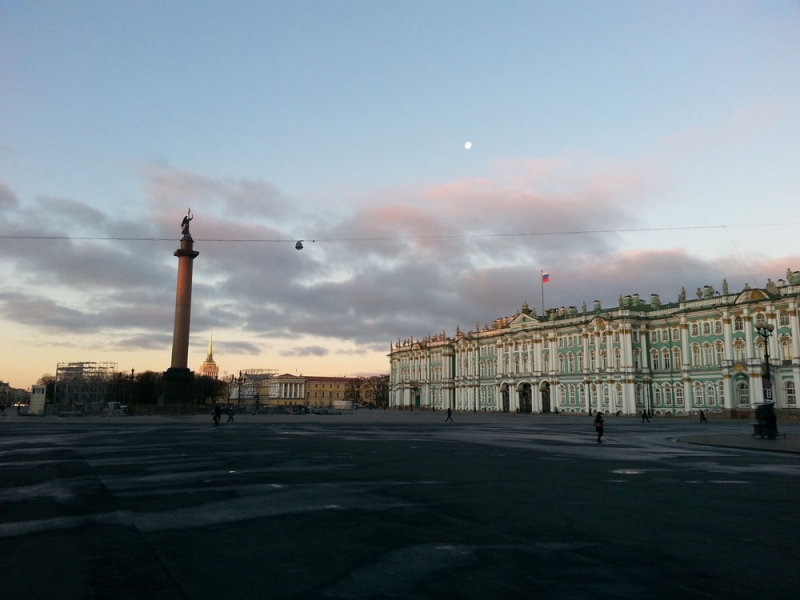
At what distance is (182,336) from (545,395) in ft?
214

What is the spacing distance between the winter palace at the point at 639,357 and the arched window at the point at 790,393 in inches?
4.7

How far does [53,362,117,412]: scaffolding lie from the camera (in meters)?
87.6

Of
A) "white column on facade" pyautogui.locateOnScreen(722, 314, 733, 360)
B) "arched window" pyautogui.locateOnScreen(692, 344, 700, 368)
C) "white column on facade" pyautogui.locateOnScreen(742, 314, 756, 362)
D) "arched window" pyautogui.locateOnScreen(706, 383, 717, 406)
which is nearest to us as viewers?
"white column on facade" pyautogui.locateOnScreen(742, 314, 756, 362)

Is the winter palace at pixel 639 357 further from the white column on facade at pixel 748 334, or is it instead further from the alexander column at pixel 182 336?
the alexander column at pixel 182 336

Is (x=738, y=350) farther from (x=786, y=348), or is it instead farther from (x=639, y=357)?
(x=639, y=357)

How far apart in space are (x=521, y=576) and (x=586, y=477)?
10414 mm

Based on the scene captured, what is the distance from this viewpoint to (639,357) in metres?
95.8

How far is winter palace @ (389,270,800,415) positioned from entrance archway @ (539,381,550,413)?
0.59 ft

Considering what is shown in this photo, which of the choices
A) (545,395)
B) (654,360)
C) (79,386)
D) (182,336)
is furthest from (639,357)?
(79,386)

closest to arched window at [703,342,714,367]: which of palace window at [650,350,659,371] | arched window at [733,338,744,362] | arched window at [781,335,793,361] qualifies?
arched window at [733,338,744,362]

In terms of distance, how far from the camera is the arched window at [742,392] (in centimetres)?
8000

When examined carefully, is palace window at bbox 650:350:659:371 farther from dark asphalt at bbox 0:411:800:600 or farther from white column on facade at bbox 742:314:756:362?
dark asphalt at bbox 0:411:800:600

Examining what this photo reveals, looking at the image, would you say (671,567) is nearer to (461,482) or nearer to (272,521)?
(272,521)

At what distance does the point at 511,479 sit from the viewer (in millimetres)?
16531
